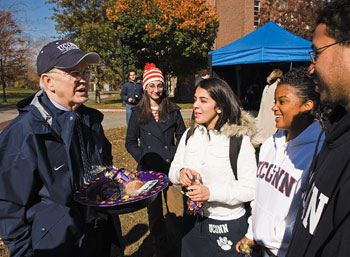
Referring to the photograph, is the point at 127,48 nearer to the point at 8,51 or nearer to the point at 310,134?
the point at 8,51

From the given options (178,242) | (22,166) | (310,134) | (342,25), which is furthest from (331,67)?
(178,242)

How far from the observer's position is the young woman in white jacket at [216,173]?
2.04 m

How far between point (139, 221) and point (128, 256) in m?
0.87

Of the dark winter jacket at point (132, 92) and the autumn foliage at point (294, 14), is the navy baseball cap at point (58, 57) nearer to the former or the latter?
the dark winter jacket at point (132, 92)

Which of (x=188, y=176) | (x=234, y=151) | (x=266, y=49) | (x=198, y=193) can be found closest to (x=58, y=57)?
(x=188, y=176)

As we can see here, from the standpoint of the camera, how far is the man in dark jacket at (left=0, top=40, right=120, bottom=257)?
154 cm

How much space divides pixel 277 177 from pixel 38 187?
1617 millimetres

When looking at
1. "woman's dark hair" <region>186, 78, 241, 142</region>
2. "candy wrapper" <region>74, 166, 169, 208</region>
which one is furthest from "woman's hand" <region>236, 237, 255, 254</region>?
"woman's dark hair" <region>186, 78, 241, 142</region>

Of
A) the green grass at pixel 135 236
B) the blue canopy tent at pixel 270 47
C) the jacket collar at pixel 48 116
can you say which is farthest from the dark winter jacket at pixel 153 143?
the blue canopy tent at pixel 270 47

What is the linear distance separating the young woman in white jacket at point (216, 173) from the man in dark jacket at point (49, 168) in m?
0.84

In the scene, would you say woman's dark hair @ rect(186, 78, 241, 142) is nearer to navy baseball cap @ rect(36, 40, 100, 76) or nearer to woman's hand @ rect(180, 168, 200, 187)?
woman's hand @ rect(180, 168, 200, 187)

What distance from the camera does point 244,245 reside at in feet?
6.56

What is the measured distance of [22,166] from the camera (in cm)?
155

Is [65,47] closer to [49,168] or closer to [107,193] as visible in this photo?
[49,168]
